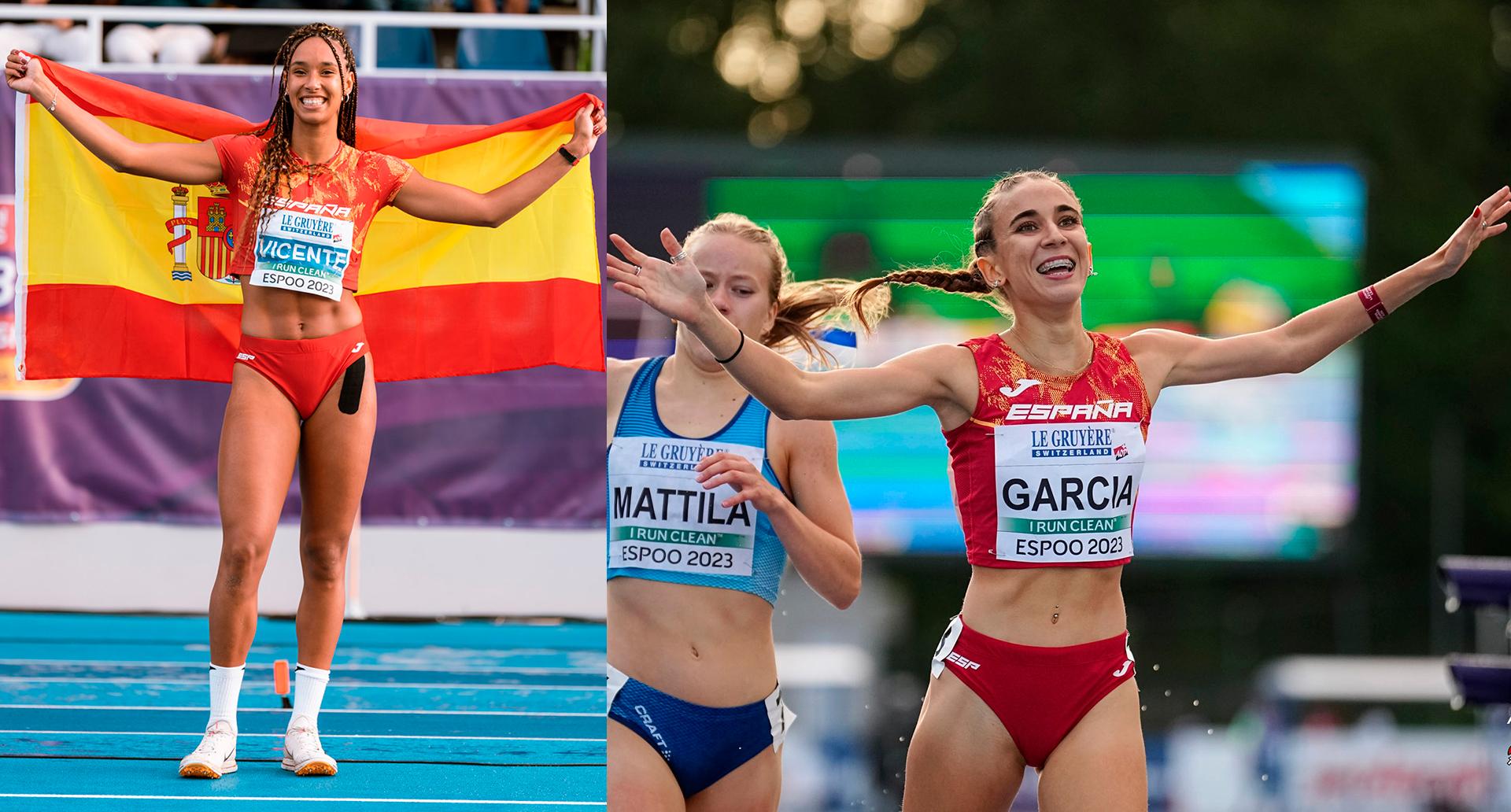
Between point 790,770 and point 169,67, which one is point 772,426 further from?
point 790,770

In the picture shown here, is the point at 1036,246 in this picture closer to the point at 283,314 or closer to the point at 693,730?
the point at 693,730

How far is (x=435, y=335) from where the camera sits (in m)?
4.13

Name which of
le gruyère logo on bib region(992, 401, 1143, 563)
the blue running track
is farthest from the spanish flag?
le gruyère logo on bib region(992, 401, 1143, 563)

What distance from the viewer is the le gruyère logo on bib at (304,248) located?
3.77m

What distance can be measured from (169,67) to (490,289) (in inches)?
36.0

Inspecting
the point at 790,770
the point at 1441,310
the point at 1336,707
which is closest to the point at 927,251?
the point at 790,770

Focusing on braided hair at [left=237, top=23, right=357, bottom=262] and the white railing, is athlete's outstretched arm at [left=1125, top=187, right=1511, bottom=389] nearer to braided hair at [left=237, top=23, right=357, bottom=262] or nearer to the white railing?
the white railing

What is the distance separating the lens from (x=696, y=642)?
3.61 m

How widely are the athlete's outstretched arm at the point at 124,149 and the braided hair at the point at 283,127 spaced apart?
125 millimetres

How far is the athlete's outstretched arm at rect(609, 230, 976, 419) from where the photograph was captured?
10.6 feet

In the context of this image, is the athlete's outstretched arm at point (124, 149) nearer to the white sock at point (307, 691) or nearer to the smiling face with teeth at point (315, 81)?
the smiling face with teeth at point (315, 81)

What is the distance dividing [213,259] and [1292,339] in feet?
7.82

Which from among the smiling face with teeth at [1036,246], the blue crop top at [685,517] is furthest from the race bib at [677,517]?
the smiling face with teeth at [1036,246]

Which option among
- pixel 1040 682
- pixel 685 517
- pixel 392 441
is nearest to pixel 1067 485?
pixel 1040 682
